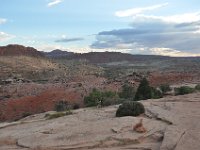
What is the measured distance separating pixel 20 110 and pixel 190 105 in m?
25.2

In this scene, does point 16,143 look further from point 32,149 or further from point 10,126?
point 10,126

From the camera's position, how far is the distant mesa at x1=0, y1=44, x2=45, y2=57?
408 ft

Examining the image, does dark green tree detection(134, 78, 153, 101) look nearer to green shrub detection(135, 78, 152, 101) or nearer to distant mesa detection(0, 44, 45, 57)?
green shrub detection(135, 78, 152, 101)

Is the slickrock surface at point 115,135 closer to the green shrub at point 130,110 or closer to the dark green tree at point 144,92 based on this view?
the green shrub at point 130,110

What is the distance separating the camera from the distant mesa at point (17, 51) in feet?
408

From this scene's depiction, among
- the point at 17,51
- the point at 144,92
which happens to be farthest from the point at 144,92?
the point at 17,51

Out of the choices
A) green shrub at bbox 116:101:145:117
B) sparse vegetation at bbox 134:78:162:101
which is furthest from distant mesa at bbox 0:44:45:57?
green shrub at bbox 116:101:145:117

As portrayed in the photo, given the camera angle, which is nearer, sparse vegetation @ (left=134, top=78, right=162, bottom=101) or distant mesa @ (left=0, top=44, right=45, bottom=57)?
sparse vegetation @ (left=134, top=78, right=162, bottom=101)

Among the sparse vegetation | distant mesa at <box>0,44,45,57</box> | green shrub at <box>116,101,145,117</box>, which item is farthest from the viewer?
distant mesa at <box>0,44,45,57</box>

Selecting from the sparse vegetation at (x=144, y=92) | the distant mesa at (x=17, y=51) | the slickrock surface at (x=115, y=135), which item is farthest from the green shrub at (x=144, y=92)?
the distant mesa at (x=17, y=51)

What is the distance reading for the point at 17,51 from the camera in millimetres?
125875

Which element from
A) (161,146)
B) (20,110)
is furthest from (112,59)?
(161,146)

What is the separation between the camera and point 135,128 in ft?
63.9

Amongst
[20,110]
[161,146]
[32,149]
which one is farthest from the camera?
[20,110]
